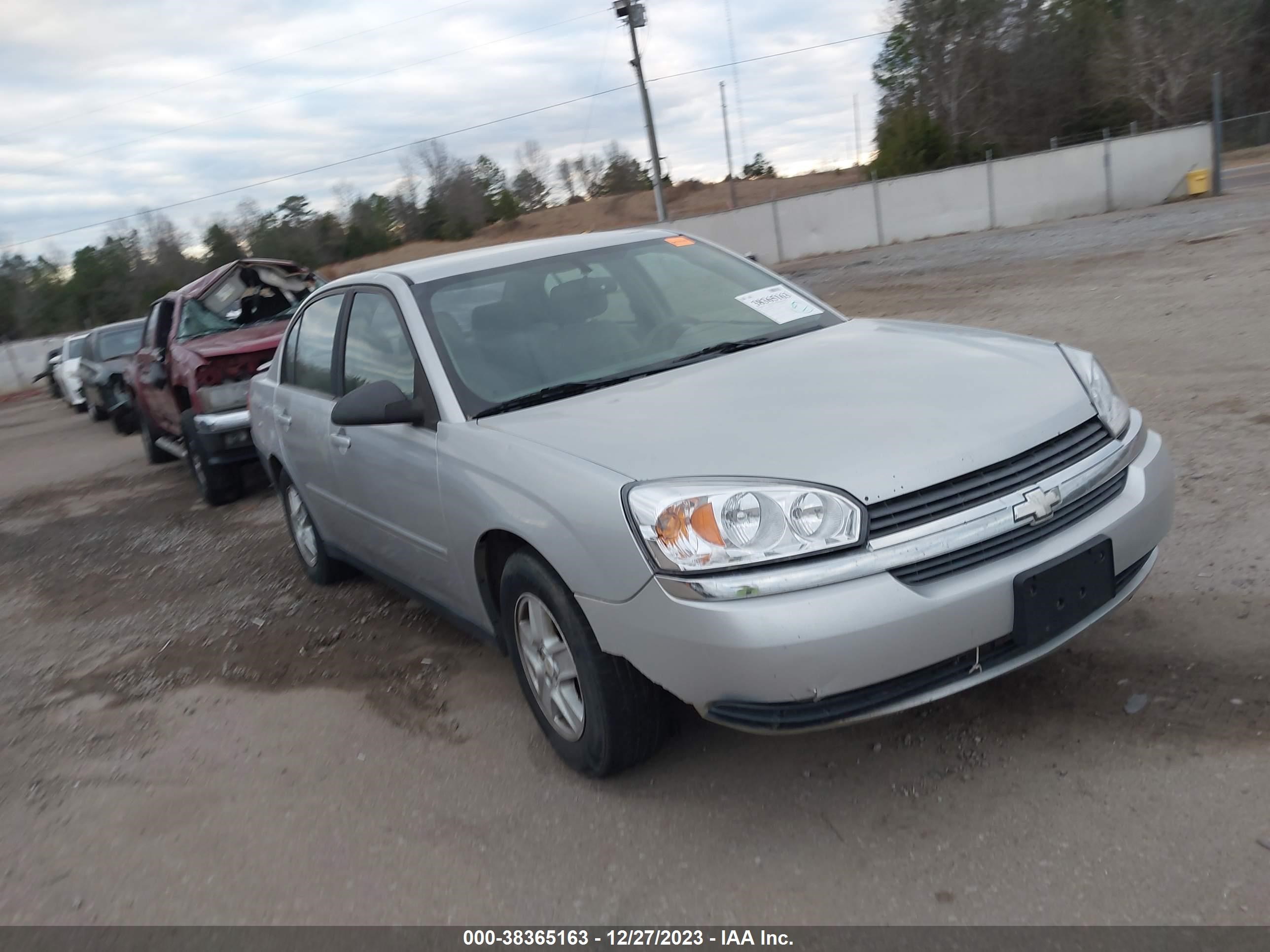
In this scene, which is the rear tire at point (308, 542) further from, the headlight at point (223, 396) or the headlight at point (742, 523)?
the headlight at point (742, 523)

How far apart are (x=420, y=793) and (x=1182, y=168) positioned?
95.9 feet

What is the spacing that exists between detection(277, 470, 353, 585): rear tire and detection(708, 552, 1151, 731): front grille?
3.27 meters

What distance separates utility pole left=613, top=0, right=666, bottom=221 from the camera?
3406cm

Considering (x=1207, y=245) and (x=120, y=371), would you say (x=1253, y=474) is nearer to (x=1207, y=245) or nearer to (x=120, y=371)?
(x=1207, y=245)

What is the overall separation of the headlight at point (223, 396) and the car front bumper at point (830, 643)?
21.8ft

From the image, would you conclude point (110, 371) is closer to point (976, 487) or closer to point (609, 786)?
point (609, 786)

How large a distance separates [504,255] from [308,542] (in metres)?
2.23

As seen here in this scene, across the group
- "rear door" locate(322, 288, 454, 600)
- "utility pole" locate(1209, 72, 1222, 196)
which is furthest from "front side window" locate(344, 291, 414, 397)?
"utility pole" locate(1209, 72, 1222, 196)

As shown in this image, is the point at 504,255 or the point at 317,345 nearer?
the point at 504,255

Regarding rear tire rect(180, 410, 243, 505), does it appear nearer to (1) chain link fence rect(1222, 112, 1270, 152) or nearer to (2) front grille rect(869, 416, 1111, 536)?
(2) front grille rect(869, 416, 1111, 536)

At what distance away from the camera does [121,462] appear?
13.4m

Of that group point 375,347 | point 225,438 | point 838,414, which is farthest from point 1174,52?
point 838,414
